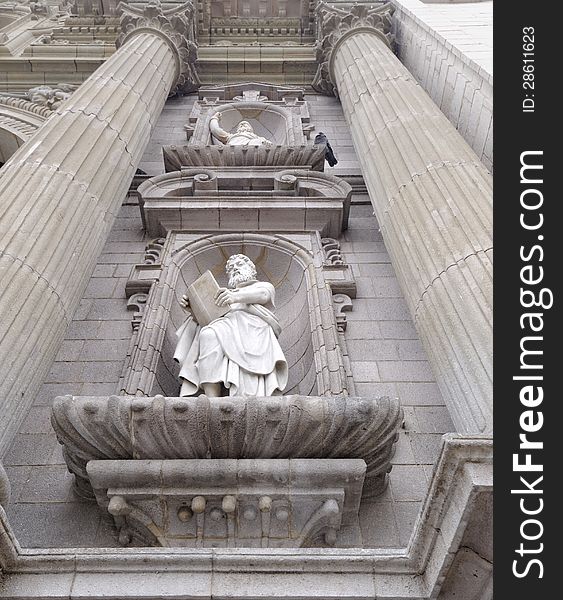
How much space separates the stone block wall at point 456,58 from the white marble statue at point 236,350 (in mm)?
5692

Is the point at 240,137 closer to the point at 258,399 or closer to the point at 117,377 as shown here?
the point at 117,377

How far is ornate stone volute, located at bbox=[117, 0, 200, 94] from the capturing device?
18.1 meters

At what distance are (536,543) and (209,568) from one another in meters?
2.27

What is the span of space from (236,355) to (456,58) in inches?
364

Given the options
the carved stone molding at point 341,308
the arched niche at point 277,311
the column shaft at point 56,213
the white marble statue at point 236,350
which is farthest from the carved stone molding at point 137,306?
the carved stone molding at point 341,308

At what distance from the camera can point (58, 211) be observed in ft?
29.3

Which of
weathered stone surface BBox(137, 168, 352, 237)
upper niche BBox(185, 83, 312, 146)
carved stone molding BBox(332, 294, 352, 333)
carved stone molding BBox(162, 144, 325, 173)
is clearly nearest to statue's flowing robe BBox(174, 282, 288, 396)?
carved stone molding BBox(332, 294, 352, 333)

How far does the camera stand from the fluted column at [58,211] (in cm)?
700

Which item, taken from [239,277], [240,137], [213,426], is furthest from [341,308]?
[240,137]

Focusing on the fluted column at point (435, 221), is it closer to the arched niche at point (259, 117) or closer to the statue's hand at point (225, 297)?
the statue's hand at point (225, 297)

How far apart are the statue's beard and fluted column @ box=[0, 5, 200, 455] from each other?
1.95 meters

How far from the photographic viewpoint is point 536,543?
4324 mm

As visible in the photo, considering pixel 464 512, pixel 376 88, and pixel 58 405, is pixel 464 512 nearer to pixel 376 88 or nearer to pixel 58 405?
pixel 58 405

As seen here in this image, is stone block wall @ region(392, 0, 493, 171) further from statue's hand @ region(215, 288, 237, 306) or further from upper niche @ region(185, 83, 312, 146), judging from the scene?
statue's hand @ region(215, 288, 237, 306)
